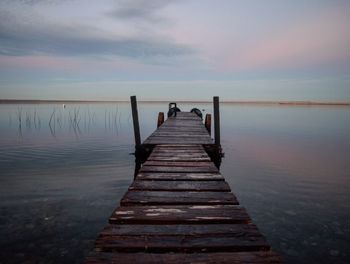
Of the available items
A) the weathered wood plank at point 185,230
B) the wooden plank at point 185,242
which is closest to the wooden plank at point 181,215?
the weathered wood plank at point 185,230

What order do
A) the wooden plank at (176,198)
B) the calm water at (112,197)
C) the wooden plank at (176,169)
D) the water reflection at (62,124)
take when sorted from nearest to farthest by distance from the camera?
1. the wooden plank at (176,198)
2. the calm water at (112,197)
3. the wooden plank at (176,169)
4. the water reflection at (62,124)

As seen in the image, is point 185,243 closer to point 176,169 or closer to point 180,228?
point 180,228

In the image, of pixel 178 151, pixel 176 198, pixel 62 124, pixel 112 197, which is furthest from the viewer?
pixel 62 124

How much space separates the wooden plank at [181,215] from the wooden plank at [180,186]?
2.60 feet

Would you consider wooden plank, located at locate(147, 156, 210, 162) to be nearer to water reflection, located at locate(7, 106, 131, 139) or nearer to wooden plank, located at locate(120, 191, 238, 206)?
wooden plank, located at locate(120, 191, 238, 206)

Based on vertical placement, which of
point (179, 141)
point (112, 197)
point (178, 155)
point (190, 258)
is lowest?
point (112, 197)

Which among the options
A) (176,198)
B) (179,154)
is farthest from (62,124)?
(176,198)

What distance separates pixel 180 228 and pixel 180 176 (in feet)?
7.84

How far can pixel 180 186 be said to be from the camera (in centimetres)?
475

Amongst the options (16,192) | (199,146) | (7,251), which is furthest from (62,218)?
(199,146)

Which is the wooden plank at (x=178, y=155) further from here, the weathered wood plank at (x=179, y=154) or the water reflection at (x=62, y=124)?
the water reflection at (x=62, y=124)

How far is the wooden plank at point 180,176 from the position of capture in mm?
5242

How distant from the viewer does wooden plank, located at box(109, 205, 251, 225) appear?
10.7 ft

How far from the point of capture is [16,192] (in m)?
8.98
